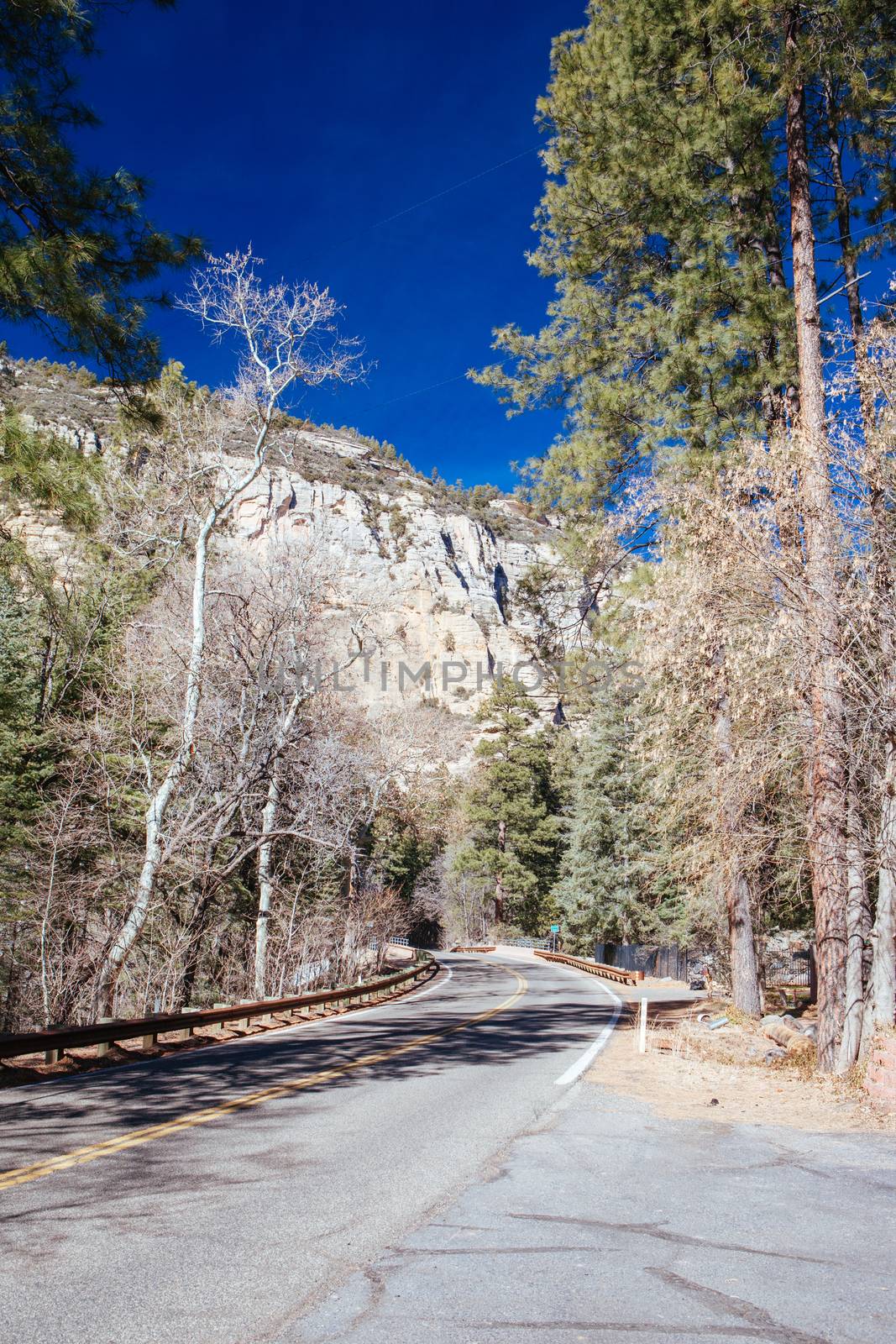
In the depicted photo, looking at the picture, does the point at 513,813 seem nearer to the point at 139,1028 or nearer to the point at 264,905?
the point at 264,905

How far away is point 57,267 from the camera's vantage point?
735 cm

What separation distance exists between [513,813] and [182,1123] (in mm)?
48336

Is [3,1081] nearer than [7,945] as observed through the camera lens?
Yes

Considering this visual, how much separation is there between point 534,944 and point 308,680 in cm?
3755

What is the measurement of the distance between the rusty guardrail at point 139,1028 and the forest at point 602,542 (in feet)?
5.75

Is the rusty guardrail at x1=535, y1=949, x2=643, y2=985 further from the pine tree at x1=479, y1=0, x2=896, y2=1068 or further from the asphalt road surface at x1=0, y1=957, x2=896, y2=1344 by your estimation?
the asphalt road surface at x1=0, y1=957, x2=896, y2=1344

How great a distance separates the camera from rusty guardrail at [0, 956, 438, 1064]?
8383 mm

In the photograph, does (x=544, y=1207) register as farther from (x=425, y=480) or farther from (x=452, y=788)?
(x=425, y=480)

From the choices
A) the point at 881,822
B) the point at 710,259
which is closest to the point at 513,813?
the point at 710,259

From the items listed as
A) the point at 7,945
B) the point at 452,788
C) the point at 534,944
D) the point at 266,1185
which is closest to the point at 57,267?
the point at 266,1185

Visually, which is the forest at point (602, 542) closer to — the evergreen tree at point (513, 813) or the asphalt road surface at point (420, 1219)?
the asphalt road surface at point (420, 1219)

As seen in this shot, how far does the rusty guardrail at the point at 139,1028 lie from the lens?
8.38 metres

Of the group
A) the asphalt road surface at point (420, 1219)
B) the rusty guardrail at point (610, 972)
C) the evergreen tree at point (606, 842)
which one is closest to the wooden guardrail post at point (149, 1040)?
the asphalt road surface at point (420, 1219)

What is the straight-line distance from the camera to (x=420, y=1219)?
4395mm
